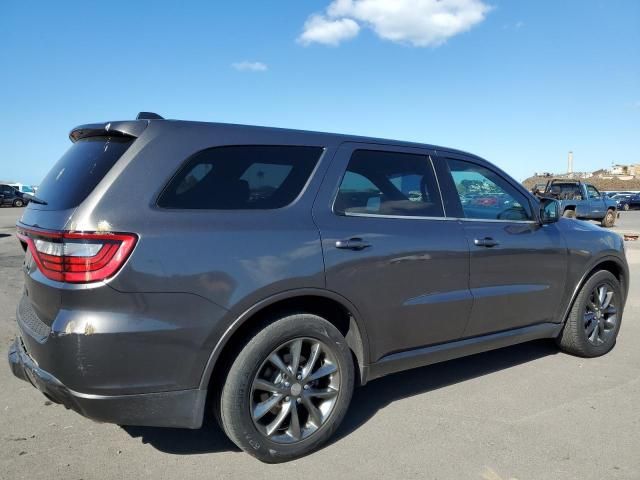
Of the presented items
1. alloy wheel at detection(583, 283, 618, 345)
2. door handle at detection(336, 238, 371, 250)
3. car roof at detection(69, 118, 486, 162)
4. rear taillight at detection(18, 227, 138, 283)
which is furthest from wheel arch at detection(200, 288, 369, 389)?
alloy wheel at detection(583, 283, 618, 345)

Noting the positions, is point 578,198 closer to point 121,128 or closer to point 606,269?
point 606,269

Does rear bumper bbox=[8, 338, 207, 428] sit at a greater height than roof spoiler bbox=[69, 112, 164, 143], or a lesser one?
lesser

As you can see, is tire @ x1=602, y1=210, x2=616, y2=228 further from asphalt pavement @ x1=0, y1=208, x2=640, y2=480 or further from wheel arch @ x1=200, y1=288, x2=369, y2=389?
wheel arch @ x1=200, y1=288, x2=369, y2=389

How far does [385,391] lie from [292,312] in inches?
54.6

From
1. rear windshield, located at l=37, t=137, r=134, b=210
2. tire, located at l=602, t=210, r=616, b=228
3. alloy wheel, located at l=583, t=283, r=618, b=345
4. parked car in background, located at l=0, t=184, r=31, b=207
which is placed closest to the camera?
rear windshield, located at l=37, t=137, r=134, b=210

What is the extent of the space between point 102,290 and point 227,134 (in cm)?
105

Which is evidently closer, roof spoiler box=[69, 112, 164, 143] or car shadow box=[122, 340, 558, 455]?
roof spoiler box=[69, 112, 164, 143]

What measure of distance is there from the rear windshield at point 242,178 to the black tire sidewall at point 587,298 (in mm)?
2839

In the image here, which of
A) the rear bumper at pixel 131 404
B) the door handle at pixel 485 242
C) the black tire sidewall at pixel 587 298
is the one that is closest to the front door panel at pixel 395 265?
the door handle at pixel 485 242

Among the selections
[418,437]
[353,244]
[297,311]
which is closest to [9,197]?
[297,311]

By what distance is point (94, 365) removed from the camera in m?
2.39

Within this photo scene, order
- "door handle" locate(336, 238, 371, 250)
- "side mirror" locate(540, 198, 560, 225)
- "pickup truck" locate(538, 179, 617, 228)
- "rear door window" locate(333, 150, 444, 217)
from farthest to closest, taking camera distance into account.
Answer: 1. "pickup truck" locate(538, 179, 617, 228)
2. "side mirror" locate(540, 198, 560, 225)
3. "rear door window" locate(333, 150, 444, 217)
4. "door handle" locate(336, 238, 371, 250)

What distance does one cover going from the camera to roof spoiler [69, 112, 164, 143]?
2.70 metres

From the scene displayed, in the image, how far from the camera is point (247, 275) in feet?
8.72
